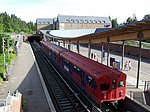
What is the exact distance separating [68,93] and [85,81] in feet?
11.8

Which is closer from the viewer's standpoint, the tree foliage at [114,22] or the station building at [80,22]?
the station building at [80,22]

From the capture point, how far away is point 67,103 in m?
15.9

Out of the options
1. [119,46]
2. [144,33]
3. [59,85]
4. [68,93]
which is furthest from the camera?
[119,46]

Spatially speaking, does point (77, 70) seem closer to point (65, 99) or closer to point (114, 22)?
point (65, 99)

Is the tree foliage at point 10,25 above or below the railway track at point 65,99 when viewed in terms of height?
above

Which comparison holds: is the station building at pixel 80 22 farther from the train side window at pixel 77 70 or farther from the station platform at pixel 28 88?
the train side window at pixel 77 70

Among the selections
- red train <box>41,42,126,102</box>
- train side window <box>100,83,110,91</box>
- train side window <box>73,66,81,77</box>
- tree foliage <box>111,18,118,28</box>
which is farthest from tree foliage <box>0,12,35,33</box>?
tree foliage <box>111,18,118,28</box>

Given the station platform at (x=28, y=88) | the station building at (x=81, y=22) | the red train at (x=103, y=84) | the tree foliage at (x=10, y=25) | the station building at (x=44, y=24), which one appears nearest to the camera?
the red train at (x=103, y=84)

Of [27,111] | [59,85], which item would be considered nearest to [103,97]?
[27,111]

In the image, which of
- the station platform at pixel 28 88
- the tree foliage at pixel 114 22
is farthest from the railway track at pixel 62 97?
the tree foliage at pixel 114 22

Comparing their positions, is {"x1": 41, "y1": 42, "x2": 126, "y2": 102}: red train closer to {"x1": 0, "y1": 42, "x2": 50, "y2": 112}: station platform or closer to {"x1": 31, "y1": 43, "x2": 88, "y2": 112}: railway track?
{"x1": 31, "y1": 43, "x2": 88, "y2": 112}: railway track

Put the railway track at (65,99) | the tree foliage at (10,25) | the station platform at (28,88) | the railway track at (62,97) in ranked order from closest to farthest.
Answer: the railway track at (65,99) < the station platform at (28,88) < the railway track at (62,97) < the tree foliage at (10,25)

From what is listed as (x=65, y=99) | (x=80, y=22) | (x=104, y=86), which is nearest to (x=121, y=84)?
(x=104, y=86)

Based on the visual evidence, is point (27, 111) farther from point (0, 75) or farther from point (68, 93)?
point (0, 75)
